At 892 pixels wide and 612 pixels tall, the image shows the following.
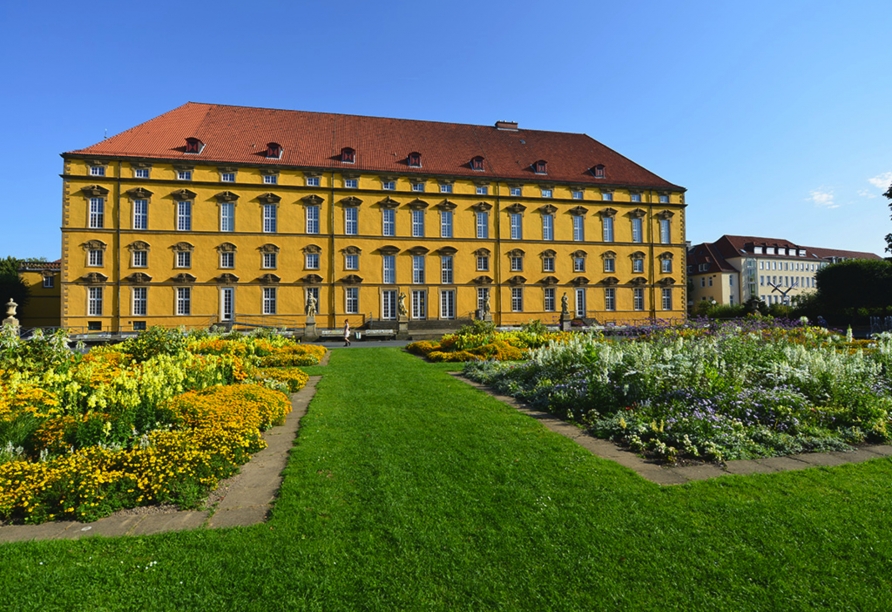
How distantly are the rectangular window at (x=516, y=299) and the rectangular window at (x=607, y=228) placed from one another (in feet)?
32.0

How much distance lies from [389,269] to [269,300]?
975 cm

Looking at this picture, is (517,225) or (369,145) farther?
(517,225)

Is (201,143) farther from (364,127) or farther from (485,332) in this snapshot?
(485,332)

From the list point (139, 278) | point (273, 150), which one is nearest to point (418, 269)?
point (273, 150)

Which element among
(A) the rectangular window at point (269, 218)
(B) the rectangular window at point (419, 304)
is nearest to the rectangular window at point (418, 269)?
(B) the rectangular window at point (419, 304)

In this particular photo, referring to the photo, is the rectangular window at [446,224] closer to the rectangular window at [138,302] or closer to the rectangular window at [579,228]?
the rectangular window at [579,228]

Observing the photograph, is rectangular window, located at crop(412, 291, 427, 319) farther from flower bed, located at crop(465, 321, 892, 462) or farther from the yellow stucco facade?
flower bed, located at crop(465, 321, 892, 462)

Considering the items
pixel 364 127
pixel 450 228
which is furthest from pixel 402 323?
pixel 364 127

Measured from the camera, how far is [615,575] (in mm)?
3197

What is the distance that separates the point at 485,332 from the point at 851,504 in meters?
15.8

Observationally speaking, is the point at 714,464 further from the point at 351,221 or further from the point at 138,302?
the point at 138,302

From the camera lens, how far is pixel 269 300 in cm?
3472

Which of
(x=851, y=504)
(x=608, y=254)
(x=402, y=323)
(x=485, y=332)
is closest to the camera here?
(x=851, y=504)

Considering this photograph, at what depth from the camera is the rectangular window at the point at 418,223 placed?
123 ft
